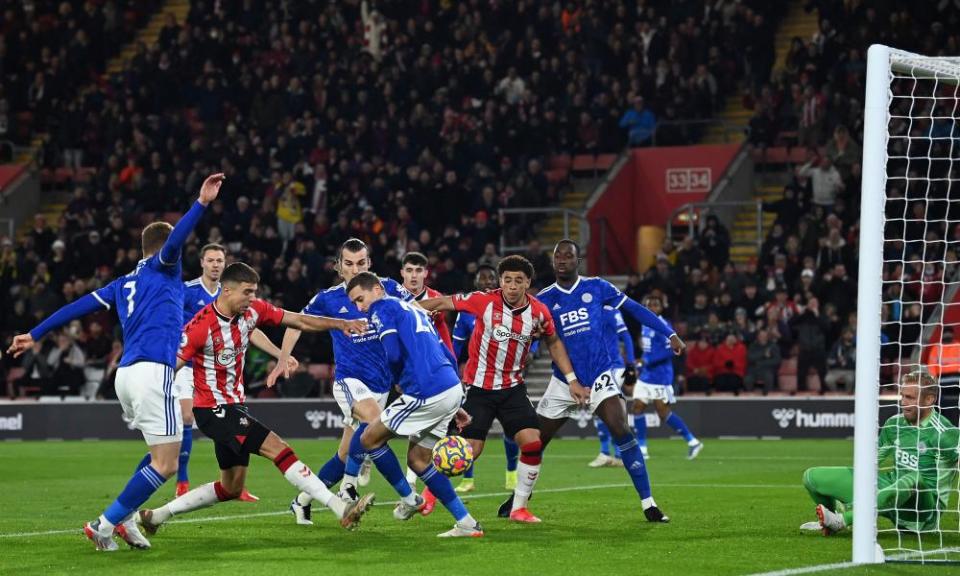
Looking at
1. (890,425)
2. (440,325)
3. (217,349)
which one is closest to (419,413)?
(217,349)

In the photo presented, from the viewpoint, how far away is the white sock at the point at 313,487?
32.9 feet

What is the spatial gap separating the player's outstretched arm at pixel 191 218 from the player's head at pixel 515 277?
2.67 m

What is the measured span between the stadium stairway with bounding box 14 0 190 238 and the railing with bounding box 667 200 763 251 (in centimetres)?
1358

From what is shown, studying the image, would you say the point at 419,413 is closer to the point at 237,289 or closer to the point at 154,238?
the point at 237,289

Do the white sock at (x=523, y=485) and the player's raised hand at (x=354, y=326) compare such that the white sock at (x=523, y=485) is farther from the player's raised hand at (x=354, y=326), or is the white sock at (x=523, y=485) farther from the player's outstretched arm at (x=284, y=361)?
the player's raised hand at (x=354, y=326)

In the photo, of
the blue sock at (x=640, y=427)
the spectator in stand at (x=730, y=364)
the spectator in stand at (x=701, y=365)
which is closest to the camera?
the blue sock at (x=640, y=427)

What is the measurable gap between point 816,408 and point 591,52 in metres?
10.3

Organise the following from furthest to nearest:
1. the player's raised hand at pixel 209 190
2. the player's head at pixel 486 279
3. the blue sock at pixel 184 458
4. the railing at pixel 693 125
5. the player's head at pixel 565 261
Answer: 1. the railing at pixel 693 125
2. the player's head at pixel 486 279
3. the blue sock at pixel 184 458
4. the player's head at pixel 565 261
5. the player's raised hand at pixel 209 190

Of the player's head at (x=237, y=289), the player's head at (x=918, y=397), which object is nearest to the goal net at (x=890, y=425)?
the player's head at (x=918, y=397)

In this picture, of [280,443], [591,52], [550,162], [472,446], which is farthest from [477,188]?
[280,443]

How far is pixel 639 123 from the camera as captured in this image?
30062mm

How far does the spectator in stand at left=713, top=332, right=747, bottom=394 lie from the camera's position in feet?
79.5

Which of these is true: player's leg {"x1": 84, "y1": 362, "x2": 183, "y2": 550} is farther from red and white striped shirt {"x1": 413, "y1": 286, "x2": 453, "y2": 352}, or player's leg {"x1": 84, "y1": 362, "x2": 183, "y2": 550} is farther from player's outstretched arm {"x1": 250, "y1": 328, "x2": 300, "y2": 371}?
A: red and white striped shirt {"x1": 413, "y1": 286, "x2": 453, "y2": 352}

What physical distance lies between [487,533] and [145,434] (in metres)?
2.64
